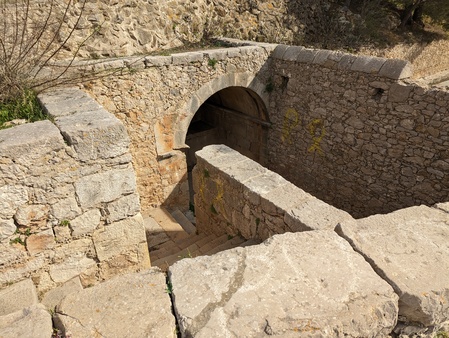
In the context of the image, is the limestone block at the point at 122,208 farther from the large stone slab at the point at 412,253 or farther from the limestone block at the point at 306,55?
the limestone block at the point at 306,55

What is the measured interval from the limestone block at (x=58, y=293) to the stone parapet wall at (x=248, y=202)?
1.95m

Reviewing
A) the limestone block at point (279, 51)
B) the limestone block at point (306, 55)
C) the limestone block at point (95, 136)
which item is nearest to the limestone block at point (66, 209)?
the limestone block at point (95, 136)

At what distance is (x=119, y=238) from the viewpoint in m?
3.06

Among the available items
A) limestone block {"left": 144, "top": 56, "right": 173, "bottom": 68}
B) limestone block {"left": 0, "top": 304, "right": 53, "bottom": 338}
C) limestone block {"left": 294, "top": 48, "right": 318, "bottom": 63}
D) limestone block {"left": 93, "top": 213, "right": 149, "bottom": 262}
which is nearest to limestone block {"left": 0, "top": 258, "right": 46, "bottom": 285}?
limestone block {"left": 93, "top": 213, "right": 149, "bottom": 262}

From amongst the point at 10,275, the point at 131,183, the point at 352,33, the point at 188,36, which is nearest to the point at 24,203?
the point at 10,275

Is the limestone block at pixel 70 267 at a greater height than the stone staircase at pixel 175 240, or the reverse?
the limestone block at pixel 70 267

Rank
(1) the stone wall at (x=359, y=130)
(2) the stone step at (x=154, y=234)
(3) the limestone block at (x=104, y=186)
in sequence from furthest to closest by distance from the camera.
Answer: (2) the stone step at (x=154, y=234) < (1) the stone wall at (x=359, y=130) < (3) the limestone block at (x=104, y=186)

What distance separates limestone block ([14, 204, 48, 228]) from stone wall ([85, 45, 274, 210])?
3.20 metres

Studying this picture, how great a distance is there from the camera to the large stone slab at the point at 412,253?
172 centimetres

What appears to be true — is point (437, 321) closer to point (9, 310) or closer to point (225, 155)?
point (9, 310)

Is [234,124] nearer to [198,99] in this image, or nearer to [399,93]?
[198,99]

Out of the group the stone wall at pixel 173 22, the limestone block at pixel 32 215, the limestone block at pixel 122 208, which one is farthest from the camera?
the stone wall at pixel 173 22

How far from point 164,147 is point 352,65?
3860 millimetres

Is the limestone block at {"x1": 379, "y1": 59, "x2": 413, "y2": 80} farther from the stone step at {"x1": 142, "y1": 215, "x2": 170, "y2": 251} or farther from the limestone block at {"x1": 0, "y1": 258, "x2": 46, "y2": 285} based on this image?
the limestone block at {"x1": 0, "y1": 258, "x2": 46, "y2": 285}
